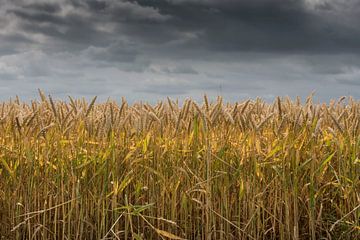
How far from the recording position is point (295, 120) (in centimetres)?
355

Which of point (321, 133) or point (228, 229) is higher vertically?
point (321, 133)

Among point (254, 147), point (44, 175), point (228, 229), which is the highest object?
point (254, 147)

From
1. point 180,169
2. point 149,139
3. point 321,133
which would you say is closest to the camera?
point 180,169

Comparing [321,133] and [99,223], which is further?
[321,133]

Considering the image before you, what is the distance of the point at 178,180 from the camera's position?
3.39 m

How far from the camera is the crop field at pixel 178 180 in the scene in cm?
339

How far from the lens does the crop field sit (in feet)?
11.1

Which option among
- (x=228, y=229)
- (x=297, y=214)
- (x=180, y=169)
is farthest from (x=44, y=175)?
(x=297, y=214)

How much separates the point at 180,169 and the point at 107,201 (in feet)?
1.85

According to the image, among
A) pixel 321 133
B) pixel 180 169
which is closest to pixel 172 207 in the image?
pixel 180 169

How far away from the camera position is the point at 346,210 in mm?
3617

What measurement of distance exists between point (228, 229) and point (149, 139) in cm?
84

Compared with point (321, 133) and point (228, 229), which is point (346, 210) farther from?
point (228, 229)

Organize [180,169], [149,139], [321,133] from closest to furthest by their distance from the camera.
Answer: [180,169]
[149,139]
[321,133]
